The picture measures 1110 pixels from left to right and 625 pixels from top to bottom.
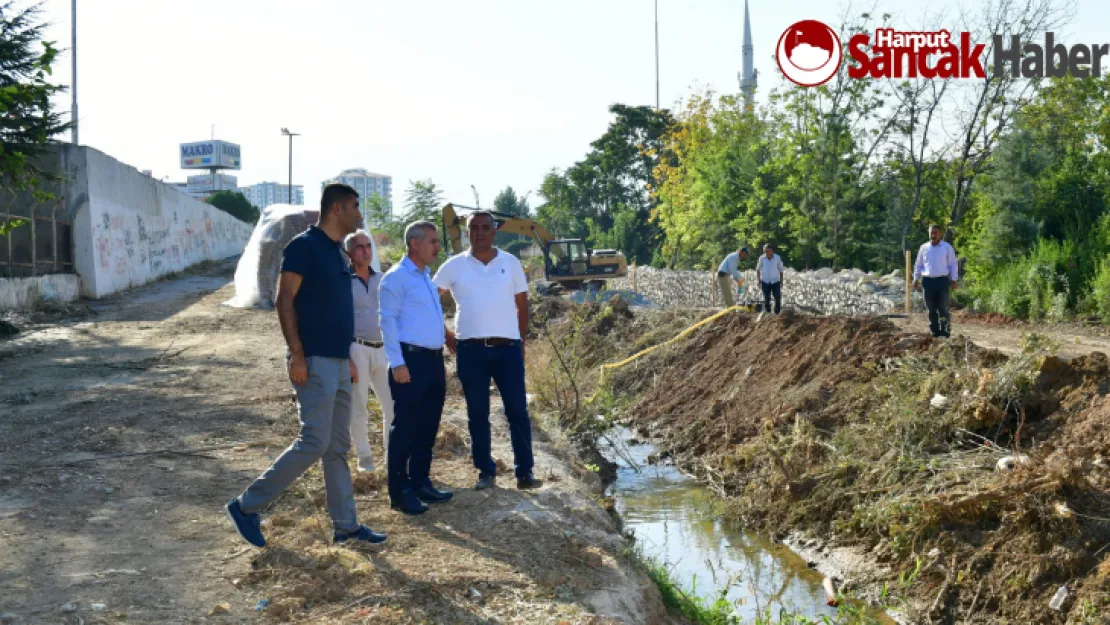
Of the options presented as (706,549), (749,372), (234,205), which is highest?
(234,205)

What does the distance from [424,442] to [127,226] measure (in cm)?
2559

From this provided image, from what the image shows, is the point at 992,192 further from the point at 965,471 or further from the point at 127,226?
the point at 127,226

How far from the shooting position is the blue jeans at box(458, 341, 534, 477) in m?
6.70

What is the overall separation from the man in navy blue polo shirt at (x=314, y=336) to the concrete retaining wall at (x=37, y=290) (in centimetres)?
1729

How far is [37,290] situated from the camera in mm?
22234

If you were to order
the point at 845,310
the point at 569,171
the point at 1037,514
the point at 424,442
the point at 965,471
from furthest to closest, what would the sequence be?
the point at 569,171 < the point at 845,310 < the point at 965,471 < the point at 1037,514 < the point at 424,442

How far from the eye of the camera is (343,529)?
5.68 m

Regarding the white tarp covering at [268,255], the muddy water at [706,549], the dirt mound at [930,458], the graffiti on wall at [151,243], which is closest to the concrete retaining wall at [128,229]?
the graffiti on wall at [151,243]

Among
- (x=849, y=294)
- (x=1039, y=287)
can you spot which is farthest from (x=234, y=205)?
(x=1039, y=287)

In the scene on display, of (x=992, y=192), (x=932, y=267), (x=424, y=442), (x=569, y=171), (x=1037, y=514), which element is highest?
(x=569, y=171)

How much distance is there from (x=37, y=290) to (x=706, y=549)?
702 inches

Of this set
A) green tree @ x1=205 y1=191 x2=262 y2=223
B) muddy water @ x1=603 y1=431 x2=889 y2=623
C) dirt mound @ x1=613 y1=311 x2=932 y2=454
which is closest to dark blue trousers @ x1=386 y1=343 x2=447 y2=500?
muddy water @ x1=603 y1=431 x2=889 y2=623

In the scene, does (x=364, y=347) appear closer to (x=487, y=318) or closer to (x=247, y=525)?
(x=487, y=318)

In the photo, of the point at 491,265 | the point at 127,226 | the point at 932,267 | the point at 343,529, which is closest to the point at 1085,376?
the point at 932,267
